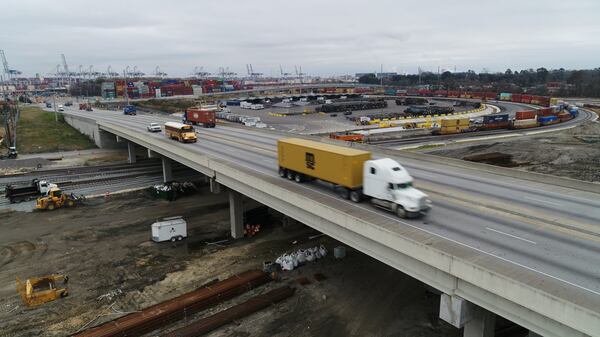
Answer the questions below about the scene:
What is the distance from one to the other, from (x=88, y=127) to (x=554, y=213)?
3586 inches

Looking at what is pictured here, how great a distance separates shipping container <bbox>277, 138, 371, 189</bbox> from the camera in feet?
74.3

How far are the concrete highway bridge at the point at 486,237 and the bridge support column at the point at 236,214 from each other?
4267mm

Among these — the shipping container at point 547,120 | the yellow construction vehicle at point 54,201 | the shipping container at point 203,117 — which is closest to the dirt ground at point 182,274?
the yellow construction vehicle at point 54,201

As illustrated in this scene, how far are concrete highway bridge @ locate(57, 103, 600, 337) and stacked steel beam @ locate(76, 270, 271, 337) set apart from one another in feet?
18.7

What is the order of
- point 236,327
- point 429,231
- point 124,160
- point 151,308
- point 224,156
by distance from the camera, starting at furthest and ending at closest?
point 124,160 < point 224,156 < point 151,308 < point 236,327 < point 429,231

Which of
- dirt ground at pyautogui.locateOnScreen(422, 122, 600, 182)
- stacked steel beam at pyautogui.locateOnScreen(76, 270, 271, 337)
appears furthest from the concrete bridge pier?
dirt ground at pyautogui.locateOnScreen(422, 122, 600, 182)

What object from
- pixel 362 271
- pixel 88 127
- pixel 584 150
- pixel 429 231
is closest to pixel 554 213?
pixel 429 231

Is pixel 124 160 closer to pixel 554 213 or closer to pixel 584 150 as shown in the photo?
pixel 554 213

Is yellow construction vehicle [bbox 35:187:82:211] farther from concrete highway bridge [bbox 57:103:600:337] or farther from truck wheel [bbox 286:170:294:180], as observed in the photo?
truck wheel [bbox 286:170:294:180]

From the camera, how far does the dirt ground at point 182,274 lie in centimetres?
2297

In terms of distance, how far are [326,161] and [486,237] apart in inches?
406

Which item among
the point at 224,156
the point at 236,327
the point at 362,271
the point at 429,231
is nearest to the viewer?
the point at 429,231

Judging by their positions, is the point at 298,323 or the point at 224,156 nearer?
the point at 298,323

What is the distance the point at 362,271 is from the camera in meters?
28.7
